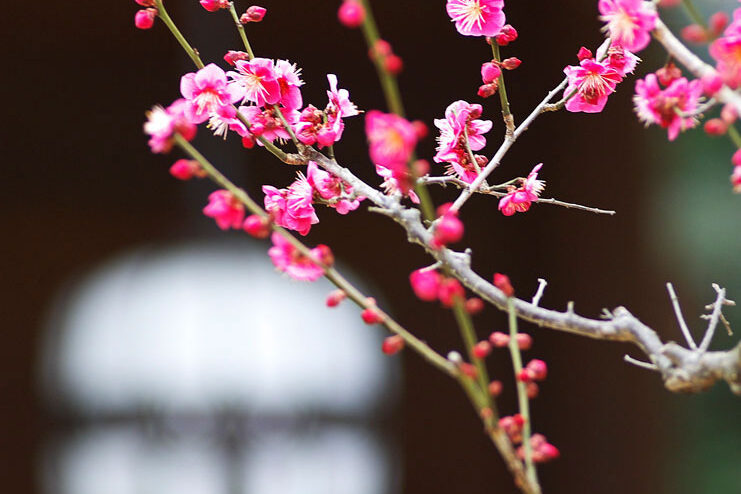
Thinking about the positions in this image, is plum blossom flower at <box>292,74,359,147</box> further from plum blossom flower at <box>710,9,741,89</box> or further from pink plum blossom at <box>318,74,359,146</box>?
plum blossom flower at <box>710,9,741,89</box>

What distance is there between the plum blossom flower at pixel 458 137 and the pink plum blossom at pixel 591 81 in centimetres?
5

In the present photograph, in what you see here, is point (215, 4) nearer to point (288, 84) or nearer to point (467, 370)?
point (288, 84)

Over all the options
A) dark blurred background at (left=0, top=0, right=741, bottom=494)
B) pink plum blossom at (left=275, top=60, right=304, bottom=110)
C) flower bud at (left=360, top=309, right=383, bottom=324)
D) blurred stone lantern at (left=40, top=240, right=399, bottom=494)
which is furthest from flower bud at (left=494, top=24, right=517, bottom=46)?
blurred stone lantern at (left=40, top=240, right=399, bottom=494)

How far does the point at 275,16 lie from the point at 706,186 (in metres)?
1.86

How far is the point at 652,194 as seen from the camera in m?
2.85

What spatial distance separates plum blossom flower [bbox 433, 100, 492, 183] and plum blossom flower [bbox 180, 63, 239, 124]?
12 centimetres

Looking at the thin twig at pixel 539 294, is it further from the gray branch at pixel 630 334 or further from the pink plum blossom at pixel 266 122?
the pink plum blossom at pixel 266 122

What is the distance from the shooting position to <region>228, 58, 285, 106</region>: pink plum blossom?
458 millimetres

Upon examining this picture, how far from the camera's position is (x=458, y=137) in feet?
1.63

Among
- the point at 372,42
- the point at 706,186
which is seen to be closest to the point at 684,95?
the point at 372,42

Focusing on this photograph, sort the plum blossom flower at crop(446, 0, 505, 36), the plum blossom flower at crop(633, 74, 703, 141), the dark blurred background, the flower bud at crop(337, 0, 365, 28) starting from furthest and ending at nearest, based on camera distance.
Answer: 1. the dark blurred background
2. the plum blossom flower at crop(446, 0, 505, 36)
3. the plum blossom flower at crop(633, 74, 703, 141)
4. the flower bud at crop(337, 0, 365, 28)

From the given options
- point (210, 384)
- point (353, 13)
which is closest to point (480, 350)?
point (353, 13)

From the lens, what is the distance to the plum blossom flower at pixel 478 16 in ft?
1.57

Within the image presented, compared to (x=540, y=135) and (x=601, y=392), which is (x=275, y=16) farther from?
(x=601, y=392)
